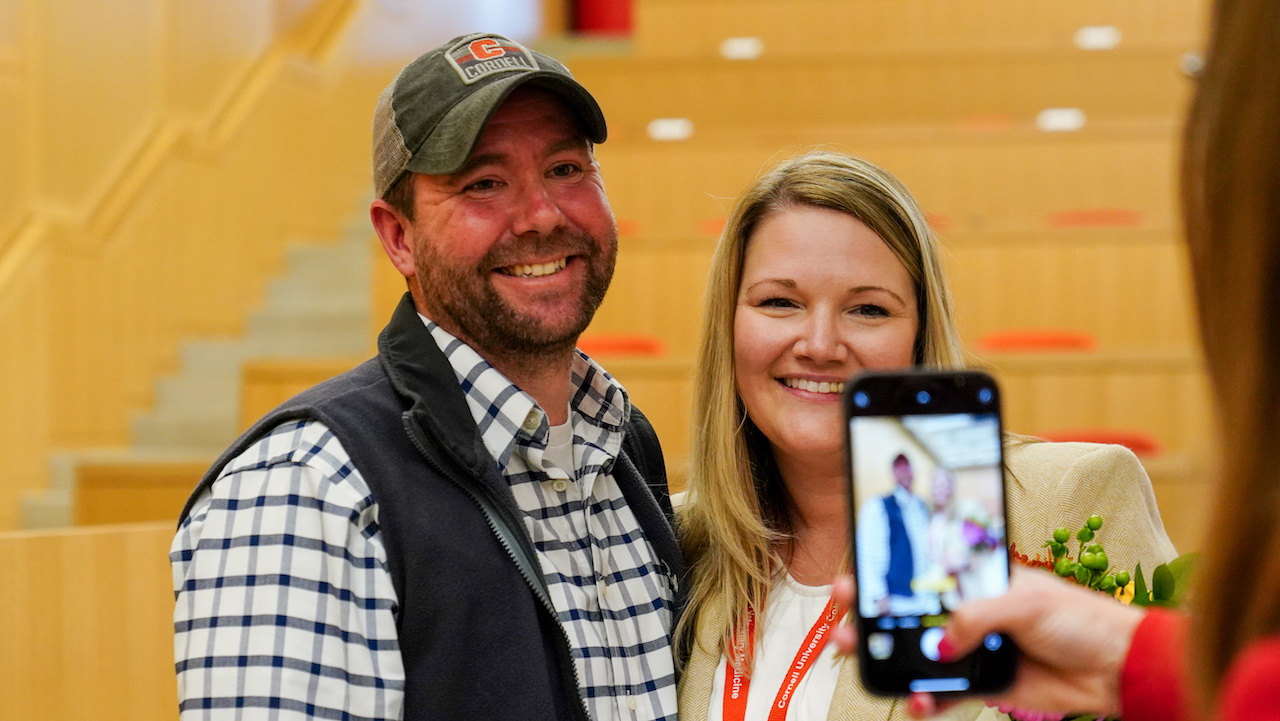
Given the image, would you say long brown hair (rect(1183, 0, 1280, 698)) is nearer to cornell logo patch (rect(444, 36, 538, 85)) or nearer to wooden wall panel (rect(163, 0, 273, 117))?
cornell logo patch (rect(444, 36, 538, 85))

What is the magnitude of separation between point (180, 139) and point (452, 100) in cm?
355

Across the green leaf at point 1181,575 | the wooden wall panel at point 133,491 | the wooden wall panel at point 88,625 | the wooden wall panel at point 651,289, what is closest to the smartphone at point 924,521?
the green leaf at point 1181,575

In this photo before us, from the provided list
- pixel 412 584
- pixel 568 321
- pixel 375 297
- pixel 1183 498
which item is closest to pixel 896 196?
pixel 568 321

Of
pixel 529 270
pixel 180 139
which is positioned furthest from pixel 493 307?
pixel 180 139

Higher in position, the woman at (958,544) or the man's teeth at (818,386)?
the man's teeth at (818,386)

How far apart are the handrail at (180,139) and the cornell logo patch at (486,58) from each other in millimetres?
2814

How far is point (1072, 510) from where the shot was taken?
1.23m

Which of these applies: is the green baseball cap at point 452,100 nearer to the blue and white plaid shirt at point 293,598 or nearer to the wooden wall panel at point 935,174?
the blue and white plaid shirt at point 293,598

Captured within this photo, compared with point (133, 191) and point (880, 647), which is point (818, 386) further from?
point (133, 191)

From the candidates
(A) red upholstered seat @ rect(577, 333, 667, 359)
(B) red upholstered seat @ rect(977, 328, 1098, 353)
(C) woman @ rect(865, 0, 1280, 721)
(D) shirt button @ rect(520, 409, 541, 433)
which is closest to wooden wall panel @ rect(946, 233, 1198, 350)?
(B) red upholstered seat @ rect(977, 328, 1098, 353)

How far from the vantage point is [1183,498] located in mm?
3062

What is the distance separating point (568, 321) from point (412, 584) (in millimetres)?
348

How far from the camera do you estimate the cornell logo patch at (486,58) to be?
120 cm

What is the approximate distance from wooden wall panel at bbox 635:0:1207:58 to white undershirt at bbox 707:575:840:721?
5.41 metres
